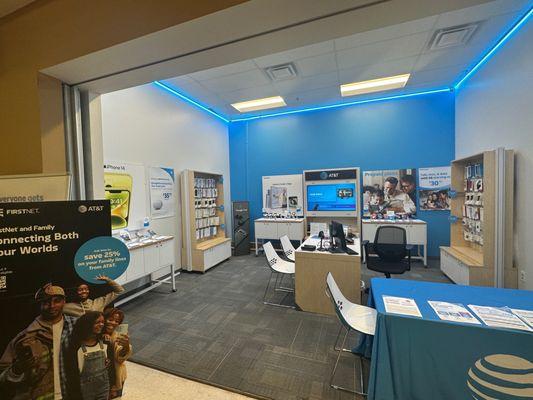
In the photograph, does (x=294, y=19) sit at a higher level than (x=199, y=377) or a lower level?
higher

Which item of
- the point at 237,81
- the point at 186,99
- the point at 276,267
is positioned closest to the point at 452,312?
the point at 276,267

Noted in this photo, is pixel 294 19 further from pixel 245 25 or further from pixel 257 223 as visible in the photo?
pixel 257 223

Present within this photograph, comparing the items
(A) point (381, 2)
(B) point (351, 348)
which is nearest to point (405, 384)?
(B) point (351, 348)

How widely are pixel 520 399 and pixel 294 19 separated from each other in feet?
7.65

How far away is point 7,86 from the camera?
1.66 meters

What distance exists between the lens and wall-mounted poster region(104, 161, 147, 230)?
3.34 metres

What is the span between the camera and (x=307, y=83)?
4305mm

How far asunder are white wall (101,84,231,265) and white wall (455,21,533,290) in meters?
5.15

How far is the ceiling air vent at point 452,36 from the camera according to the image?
9.60ft

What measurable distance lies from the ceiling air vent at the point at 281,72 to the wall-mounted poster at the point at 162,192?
2459 millimetres

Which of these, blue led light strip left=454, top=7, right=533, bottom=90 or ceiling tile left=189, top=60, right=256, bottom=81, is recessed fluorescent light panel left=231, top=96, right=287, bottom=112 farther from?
blue led light strip left=454, top=7, right=533, bottom=90

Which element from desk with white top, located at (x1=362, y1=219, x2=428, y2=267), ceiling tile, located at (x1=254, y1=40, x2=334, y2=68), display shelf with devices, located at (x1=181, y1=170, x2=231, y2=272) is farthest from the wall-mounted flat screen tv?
ceiling tile, located at (x1=254, y1=40, x2=334, y2=68)

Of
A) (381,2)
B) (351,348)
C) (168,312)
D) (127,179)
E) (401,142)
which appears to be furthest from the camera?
(401,142)

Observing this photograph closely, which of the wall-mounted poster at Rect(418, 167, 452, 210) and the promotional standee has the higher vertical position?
the wall-mounted poster at Rect(418, 167, 452, 210)
